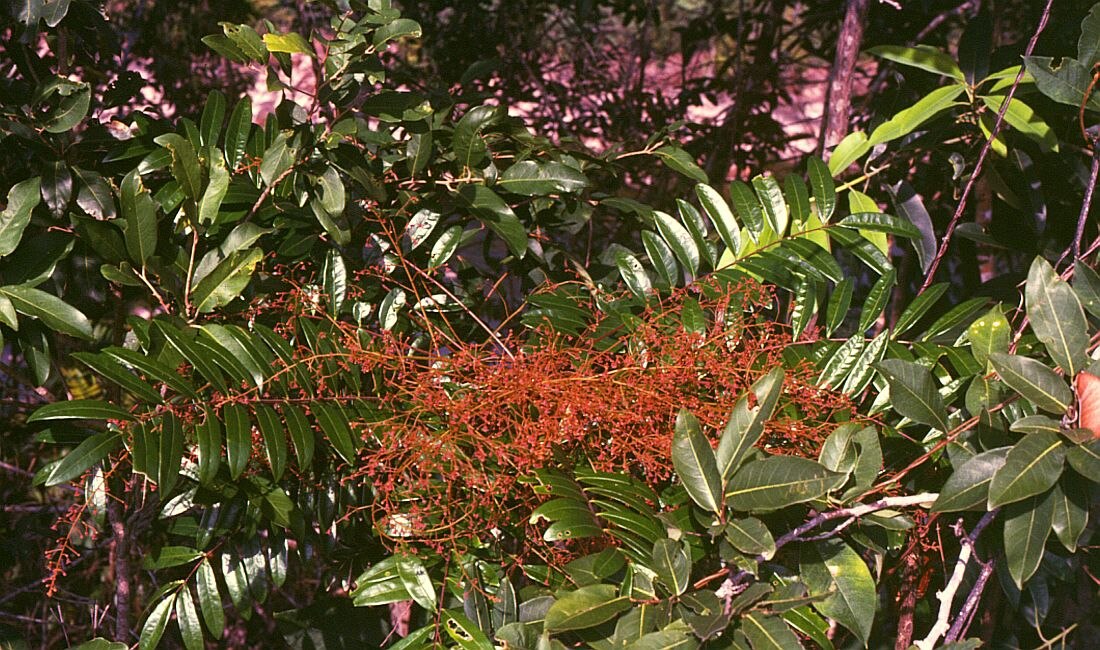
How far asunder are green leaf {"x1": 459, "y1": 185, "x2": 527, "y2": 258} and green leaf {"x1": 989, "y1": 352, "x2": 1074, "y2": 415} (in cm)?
46

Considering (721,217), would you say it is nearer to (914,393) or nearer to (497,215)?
(497,215)

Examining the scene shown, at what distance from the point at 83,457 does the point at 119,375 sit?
7 cm

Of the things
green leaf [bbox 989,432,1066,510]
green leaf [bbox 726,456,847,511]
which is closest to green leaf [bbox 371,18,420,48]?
green leaf [bbox 726,456,847,511]

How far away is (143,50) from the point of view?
1.97 meters

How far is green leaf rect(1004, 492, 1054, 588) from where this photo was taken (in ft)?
2.20

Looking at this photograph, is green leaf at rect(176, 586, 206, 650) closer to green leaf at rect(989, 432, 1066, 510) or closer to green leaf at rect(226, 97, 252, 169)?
green leaf at rect(226, 97, 252, 169)

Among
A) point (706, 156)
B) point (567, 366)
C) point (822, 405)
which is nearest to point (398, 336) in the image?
point (567, 366)

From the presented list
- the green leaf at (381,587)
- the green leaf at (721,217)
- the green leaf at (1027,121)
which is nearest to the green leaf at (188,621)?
the green leaf at (381,587)

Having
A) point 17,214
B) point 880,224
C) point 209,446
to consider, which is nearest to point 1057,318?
point 880,224

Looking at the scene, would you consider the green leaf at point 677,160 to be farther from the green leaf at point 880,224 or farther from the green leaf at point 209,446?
the green leaf at point 209,446

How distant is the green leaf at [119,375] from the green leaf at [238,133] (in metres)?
0.32

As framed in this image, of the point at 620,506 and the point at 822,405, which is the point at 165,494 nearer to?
the point at 620,506

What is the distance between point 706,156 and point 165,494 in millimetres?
1939

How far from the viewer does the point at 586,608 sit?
67cm
